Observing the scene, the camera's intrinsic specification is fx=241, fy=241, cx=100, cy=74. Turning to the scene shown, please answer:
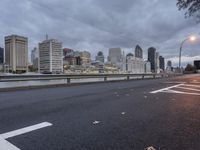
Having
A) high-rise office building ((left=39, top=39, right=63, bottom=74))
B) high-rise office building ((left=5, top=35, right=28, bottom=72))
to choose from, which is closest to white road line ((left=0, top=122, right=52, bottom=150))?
high-rise office building ((left=39, top=39, right=63, bottom=74))

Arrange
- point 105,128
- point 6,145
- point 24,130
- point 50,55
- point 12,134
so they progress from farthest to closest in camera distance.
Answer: point 50,55 < point 105,128 < point 24,130 < point 12,134 < point 6,145

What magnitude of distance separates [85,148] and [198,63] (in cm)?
7805

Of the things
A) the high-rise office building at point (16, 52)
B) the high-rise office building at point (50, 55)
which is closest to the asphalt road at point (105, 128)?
the high-rise office building at point (50, 55)

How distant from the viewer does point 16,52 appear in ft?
285

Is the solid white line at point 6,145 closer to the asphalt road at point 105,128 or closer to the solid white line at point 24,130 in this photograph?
the asphalt road at point 105,128

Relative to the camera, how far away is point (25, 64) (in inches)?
3895

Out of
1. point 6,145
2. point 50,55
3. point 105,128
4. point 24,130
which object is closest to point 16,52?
point 50,55

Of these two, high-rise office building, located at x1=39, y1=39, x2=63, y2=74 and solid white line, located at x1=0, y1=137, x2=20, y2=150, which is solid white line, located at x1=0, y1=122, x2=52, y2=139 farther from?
high-rise office building, located at x1=39, y1=39, x2=63, y2=74

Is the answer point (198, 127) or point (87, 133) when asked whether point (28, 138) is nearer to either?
point (87, 133)

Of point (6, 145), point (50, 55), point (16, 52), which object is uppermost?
point (16, 52)

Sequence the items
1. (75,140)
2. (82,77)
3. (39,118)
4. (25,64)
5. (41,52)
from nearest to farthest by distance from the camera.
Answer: (75,140) < (39,118) < (82,77) < (41,52) < (25,64)

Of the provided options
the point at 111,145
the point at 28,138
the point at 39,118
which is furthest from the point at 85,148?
the point at 39,118

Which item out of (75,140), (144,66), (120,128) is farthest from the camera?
(144,66)

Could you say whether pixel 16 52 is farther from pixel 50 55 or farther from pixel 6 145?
pixel 6 145
